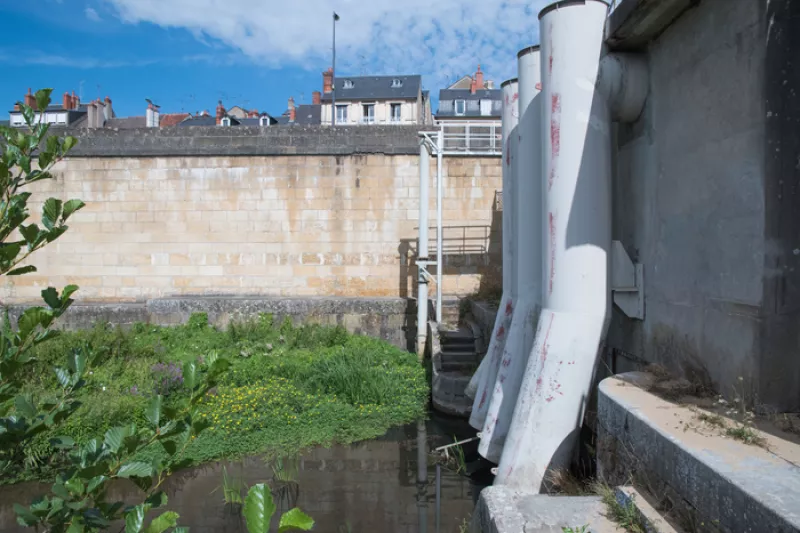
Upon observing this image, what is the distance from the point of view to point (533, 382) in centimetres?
Answer: 397

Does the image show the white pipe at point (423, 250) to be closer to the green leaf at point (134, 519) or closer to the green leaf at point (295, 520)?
the green leaf at point (134, 519)

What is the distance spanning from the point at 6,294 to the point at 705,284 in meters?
12.7

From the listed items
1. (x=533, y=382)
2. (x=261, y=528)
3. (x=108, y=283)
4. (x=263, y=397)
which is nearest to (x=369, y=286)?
(x=263, y=397)

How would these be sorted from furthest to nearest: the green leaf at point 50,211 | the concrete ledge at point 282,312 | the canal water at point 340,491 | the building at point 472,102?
the building at point 472,102
the concrete ledge at point 282,312
the canal water at point 340,491
the green leaf at point 50,211

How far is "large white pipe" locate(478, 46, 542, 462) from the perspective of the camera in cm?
488

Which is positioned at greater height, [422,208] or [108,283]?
[422,208]

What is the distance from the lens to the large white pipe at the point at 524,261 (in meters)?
4.88

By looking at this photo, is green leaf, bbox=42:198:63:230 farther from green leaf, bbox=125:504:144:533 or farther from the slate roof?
the slate roof

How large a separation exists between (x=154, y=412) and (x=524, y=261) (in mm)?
4134

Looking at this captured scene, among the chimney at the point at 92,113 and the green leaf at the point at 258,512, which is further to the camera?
the chimney at the point at 92,113

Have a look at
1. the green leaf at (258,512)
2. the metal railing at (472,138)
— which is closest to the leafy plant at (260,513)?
the green leaf at (258,512)

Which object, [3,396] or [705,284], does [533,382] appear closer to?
[705,284]

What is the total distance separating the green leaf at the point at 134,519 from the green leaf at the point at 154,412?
0.24 metres

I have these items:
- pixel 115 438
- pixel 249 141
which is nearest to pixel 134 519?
pixel 115 438
